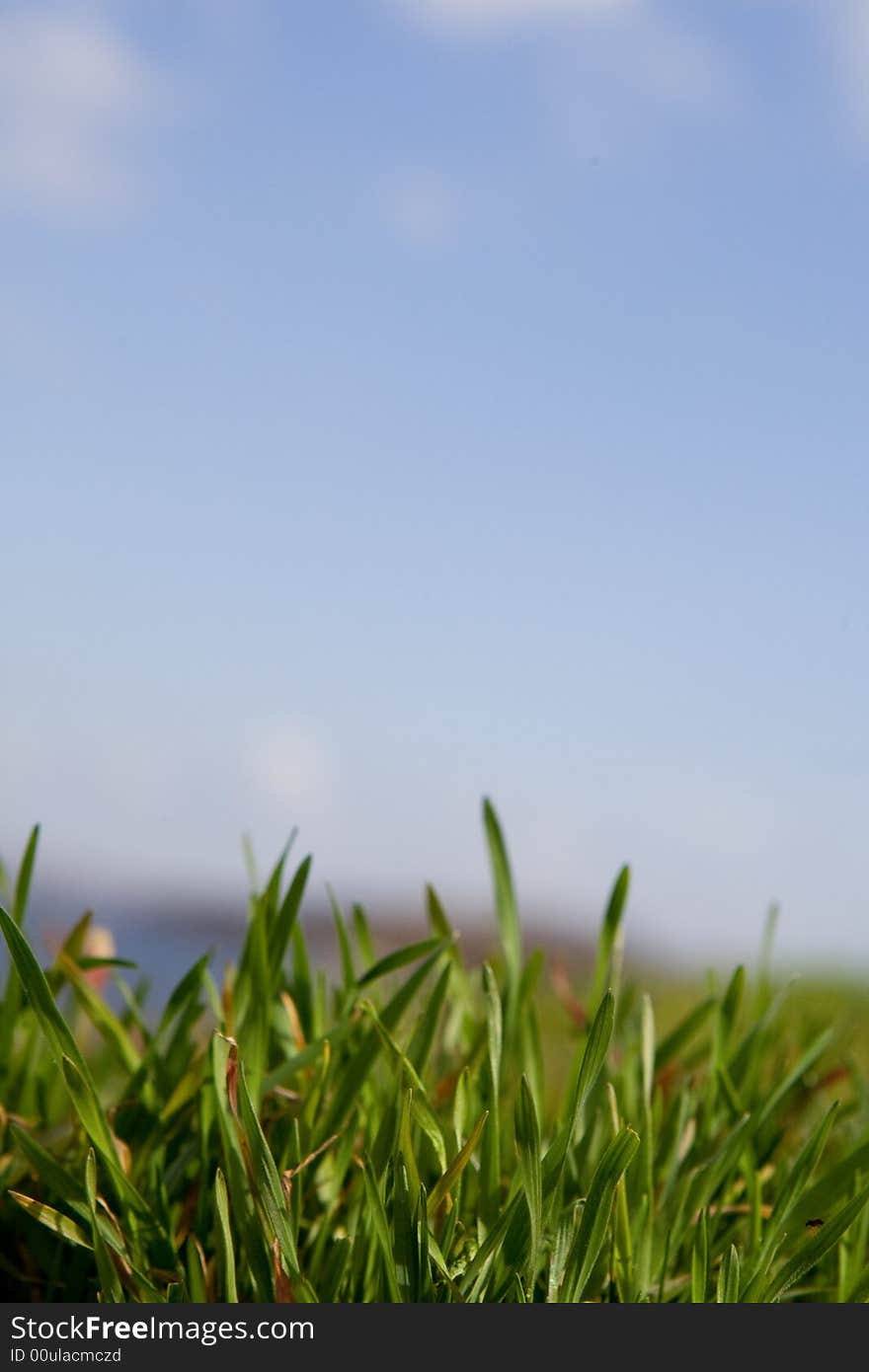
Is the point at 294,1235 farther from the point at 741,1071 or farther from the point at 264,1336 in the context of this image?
the point at 741,1071

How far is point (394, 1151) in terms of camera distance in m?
1.08

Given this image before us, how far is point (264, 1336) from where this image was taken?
103cm

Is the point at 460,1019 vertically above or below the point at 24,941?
below

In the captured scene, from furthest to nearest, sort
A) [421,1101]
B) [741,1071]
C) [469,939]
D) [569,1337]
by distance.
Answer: [469,939] < [741,1071] < [421,1101] < [569,1337]

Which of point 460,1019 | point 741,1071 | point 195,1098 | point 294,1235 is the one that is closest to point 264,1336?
point 294,1235

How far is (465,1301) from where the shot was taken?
1046 millimetres

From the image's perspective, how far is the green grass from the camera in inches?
41.9

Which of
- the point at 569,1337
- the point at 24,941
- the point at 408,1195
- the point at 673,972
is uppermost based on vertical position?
the point at 24,941

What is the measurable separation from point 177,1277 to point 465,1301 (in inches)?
11.2

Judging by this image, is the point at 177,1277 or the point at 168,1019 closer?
the point at 177,1277

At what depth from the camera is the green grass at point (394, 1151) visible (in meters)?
1.06

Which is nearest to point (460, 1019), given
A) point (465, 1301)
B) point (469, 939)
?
point (465, 1301)

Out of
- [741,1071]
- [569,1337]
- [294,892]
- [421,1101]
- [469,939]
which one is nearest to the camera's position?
[569,1337]

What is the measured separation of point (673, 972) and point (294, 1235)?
7980mm
